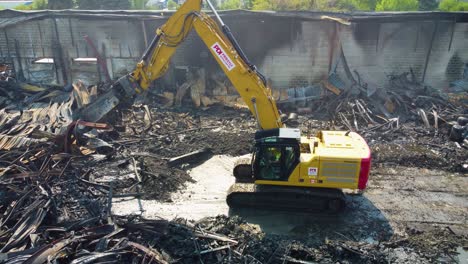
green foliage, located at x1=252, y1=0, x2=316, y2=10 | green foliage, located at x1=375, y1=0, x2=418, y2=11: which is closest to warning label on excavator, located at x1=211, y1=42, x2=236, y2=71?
green foliage, located at x1=252, y1=0, x2=316, y2=10

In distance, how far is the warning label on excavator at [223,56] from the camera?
9.00 metres

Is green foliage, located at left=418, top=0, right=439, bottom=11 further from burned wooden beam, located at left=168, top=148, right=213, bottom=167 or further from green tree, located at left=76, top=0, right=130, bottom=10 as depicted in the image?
burned wooden beam, located at left=168, top=148, right=213, bottom=167

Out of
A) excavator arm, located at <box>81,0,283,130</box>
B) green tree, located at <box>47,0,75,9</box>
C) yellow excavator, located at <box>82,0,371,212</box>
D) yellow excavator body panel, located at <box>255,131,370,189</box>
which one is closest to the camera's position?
yellow excavator body panel, located at <box>255,131,370,189</box>

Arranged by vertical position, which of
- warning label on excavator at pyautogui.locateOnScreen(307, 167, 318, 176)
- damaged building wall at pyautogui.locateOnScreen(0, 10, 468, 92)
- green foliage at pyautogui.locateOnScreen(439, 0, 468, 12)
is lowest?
warning label on excavator at pyautogui.locateOnScreen(307, 167, 318, 176)

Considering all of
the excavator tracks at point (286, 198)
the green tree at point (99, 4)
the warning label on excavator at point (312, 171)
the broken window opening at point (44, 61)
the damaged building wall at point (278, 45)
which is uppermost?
the green tree at point (99, 4)

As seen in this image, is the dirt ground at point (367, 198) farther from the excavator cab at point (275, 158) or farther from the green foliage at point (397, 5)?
the green foliage at point (397, 5)

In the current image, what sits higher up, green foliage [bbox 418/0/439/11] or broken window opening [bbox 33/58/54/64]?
green foliage [bbox 418/0/439/11]

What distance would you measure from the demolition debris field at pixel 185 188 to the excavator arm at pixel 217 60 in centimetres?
238

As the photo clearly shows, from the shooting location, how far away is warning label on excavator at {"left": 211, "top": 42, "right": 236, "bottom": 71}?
29.5 ft

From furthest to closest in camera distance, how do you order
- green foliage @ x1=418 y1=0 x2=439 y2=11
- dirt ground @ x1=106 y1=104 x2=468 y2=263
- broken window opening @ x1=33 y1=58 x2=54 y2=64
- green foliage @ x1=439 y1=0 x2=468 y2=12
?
1. green foliage @ x1=418 y1=0 x2=439 y2=11
2. green foliage @ x1=439 y1=0 x2=468 y2=12
3. broken window opening @ x1=33 y1=58 x2=54 y2=64
4. dirt ground @ x1=106 y1=104 x2=468 y2=263

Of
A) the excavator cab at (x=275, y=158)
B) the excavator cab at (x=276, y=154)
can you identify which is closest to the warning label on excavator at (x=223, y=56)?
the excavator cab at (x=276, y=154)

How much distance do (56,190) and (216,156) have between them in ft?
16.3

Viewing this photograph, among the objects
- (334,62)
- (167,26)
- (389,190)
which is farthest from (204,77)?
(389,190)

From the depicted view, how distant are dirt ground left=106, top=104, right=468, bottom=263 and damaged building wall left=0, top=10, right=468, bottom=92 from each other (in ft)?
17.3
